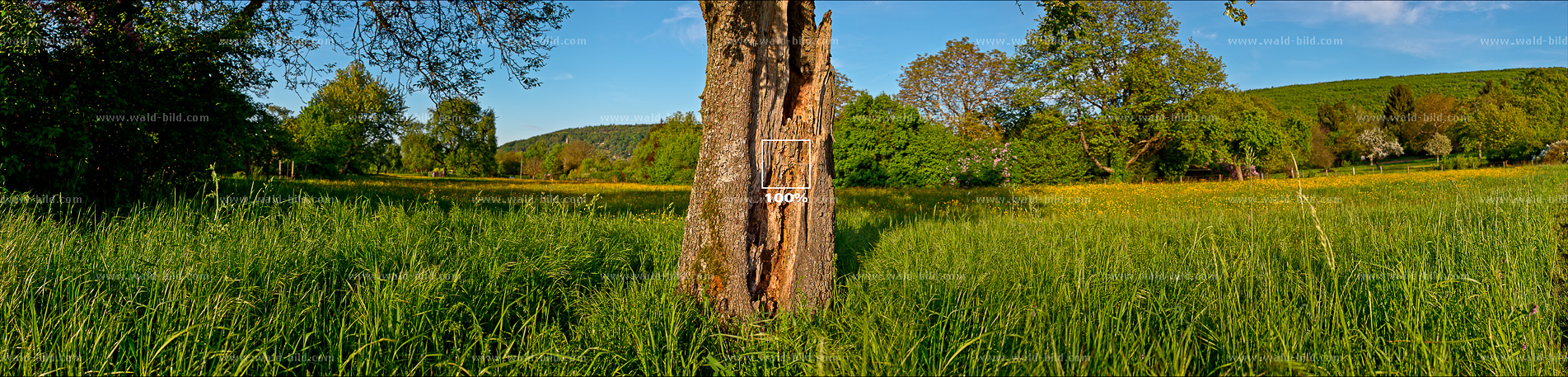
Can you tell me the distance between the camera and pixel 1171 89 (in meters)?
22.9

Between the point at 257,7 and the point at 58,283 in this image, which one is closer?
the point at 58,283

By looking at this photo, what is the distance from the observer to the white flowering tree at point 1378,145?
50.2 m

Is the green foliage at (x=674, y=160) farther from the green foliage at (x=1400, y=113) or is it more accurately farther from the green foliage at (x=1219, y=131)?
the green foliage at (x=1400, y=113)

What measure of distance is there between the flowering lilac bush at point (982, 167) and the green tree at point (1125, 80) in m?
2.79

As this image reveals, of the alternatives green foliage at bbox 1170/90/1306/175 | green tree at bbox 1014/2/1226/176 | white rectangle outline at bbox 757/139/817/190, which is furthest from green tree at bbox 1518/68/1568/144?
white rectangle outline at bbox 757/139/817/190

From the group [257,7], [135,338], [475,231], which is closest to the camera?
[135,338]

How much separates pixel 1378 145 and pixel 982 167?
170ft

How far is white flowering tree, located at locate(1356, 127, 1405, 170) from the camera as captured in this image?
Answer: 1978 inches

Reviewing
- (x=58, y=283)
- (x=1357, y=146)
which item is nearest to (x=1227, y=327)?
(x=58, y=283)

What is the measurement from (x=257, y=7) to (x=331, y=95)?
35189 millimetres

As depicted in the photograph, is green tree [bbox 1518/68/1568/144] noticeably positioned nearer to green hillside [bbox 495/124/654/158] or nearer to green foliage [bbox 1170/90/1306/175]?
green foliage [bbox 1170/90/1306/175]

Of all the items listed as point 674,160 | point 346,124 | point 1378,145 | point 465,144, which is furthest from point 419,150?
point 1378,145

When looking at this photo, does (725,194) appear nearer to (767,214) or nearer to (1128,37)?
(767,214)

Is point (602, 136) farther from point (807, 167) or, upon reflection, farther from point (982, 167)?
point (807, 167)
